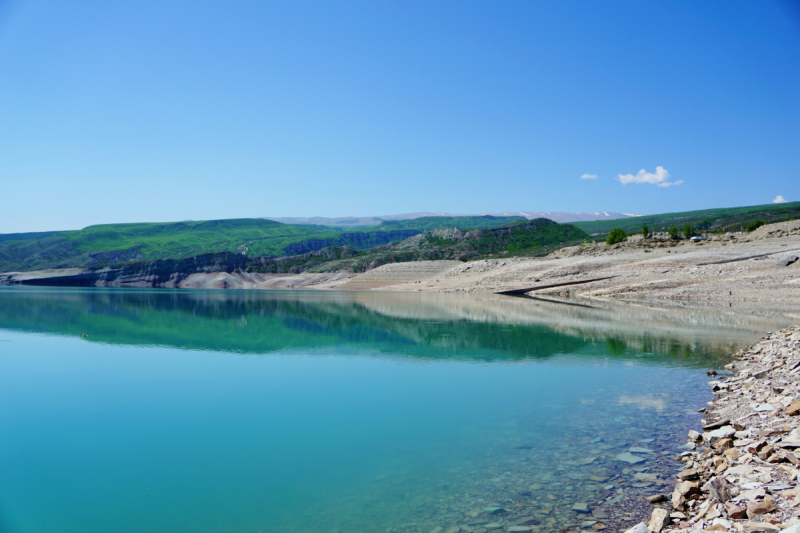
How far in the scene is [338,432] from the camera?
1048 centimetres

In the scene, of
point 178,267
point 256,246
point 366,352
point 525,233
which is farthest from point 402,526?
point 256,246

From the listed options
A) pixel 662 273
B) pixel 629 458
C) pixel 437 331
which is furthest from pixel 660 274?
pixel 629 458

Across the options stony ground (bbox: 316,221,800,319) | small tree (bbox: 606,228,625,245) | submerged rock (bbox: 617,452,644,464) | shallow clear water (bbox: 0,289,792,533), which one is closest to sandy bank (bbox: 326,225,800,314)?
stony ground (bbox: 316,221,800,319)

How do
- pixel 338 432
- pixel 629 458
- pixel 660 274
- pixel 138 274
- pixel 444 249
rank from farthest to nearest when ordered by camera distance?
pixel 444 249
pixel 138 274
pixel 660 274
pixel 338 432
pixel 629 458

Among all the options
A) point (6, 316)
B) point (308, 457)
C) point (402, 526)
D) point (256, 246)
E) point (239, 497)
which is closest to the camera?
point (402, 526)

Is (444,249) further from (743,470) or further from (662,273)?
(743,470)

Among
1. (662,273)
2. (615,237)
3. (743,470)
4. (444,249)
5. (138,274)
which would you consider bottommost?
(662,273)

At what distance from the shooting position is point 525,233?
13612 cm

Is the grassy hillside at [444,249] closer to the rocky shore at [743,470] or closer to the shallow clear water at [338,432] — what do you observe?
the shallow clear water at [338,432]

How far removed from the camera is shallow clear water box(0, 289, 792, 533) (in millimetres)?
6973

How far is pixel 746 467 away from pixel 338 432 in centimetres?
745

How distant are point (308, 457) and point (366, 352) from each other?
41.7ft

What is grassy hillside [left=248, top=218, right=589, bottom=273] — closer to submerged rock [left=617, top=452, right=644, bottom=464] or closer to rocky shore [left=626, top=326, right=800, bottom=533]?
rocky shore [left=626, top=326, right=800, bottom=533]

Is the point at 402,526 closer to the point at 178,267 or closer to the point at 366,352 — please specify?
the point at 366,352
